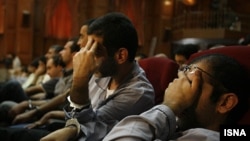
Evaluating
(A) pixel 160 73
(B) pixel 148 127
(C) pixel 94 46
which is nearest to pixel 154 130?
(B) pixel 148 127

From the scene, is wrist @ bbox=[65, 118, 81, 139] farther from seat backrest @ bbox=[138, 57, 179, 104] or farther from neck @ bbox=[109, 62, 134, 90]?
seat backrest @ bbox=[138, 57, 179, 104]

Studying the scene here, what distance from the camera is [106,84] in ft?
5.47

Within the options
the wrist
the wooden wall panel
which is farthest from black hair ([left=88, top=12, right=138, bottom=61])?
the wooden wall panel

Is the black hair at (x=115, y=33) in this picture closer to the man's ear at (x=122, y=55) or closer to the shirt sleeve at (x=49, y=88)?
the man's ear at (x=122, y=55)

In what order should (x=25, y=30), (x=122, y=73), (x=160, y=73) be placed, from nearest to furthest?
1. (x=122, y=73)
2. (x=160, y=73)
3. (x=25, y=30)

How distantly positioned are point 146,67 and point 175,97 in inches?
37.3

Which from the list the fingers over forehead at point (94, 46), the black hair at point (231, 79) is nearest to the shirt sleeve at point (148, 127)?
the black hair at point (231, 79)

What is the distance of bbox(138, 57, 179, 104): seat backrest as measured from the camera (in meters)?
1.92

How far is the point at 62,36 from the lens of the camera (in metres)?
11.4

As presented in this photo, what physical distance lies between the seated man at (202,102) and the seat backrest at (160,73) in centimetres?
72

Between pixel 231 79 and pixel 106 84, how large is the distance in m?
0.66

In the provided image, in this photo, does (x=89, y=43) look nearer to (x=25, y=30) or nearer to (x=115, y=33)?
(x=115, y=33)

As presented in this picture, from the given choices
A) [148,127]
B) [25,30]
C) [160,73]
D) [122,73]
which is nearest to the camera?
[148,127]

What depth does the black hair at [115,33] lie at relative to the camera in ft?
4.96
